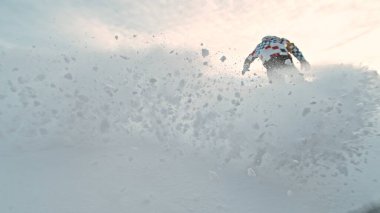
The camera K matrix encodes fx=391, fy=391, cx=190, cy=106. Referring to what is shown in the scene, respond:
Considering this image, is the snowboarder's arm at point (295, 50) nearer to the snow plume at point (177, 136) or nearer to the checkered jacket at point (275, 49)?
the checkered jacket at point (275, 49)

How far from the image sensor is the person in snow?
27.0ft

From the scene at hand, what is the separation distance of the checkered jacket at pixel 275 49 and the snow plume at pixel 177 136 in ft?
3.25

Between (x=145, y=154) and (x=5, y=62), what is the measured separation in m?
3.28

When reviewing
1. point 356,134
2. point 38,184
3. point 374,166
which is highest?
point 356,134

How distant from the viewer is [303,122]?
5.91 m

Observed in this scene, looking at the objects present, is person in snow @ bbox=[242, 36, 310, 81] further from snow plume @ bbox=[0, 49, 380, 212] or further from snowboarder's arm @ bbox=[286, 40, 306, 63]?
snow plume @ bbox=[0, 49, 380, 212]

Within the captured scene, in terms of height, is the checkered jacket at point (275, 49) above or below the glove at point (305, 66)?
above

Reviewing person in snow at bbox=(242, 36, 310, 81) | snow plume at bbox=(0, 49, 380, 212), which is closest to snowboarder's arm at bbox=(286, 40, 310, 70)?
person in snow at bbox=(242, 36, 310, 81)

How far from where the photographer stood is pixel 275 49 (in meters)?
8.68

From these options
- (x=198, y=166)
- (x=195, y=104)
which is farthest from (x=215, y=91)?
(x=198, y=166)

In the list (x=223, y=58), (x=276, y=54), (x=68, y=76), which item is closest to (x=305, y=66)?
(x=276, y=54)

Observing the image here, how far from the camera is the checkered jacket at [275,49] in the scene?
28.4 feet

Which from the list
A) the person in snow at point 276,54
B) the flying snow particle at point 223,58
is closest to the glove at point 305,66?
the person in snow at point 276,54

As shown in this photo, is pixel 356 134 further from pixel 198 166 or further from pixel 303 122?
pixel 198 166
